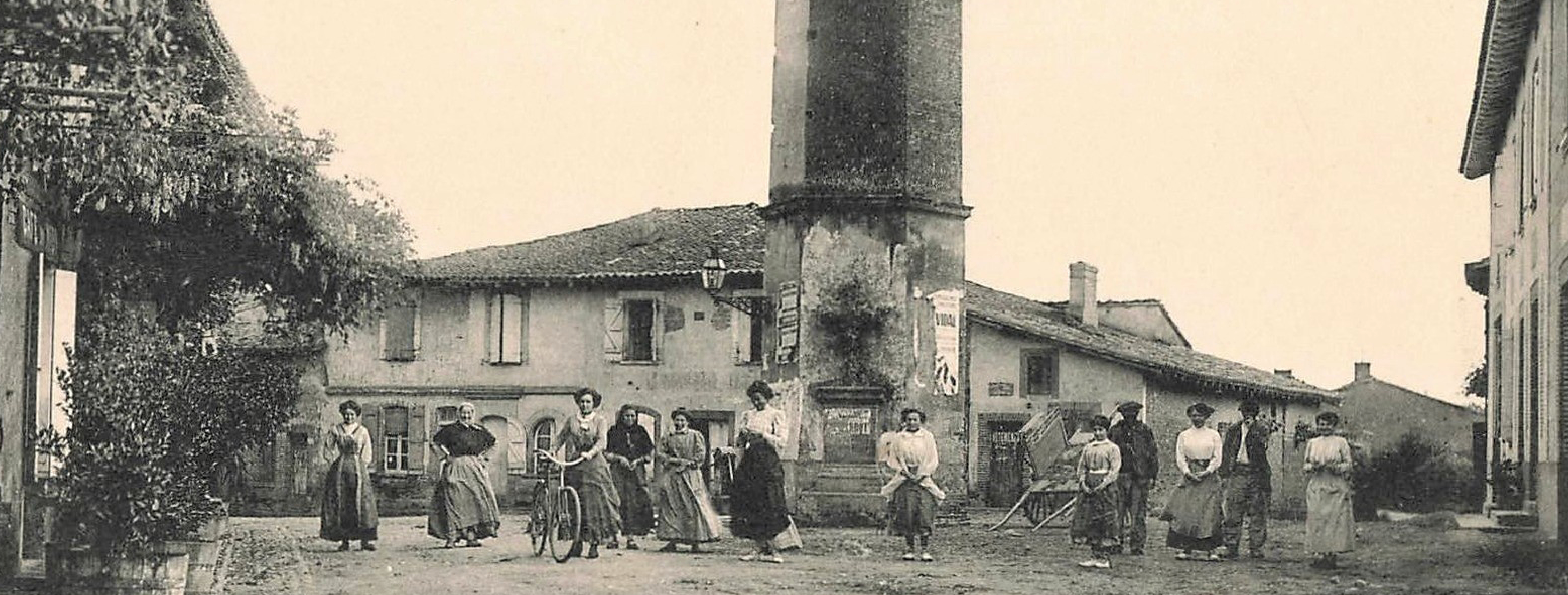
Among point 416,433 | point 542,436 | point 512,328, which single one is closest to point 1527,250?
point 542,436

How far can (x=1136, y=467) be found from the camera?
17656 millimetres

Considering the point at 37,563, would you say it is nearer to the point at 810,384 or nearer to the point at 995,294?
the point at 810,384

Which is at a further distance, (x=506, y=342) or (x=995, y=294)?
(x=995, y=294)

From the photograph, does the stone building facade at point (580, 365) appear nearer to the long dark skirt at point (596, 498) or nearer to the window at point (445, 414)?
the window at point (445, 414)

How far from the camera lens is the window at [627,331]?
35781 millimetres

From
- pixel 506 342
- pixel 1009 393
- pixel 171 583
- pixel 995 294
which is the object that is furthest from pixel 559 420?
pixel 171 583

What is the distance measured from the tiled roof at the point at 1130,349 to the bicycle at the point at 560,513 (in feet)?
61.2

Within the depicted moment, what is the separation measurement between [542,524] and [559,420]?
20.1 metres

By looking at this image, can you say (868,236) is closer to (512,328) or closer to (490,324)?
(512,328)

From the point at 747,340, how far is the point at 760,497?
1892 centimetres

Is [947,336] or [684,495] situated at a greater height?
[947,336]

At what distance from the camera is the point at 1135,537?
1761cm

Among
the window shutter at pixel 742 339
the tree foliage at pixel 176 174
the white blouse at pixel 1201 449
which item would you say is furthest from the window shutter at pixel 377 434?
the white blouse at pixel 1201 449

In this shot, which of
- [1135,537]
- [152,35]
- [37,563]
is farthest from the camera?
[1135,537]
